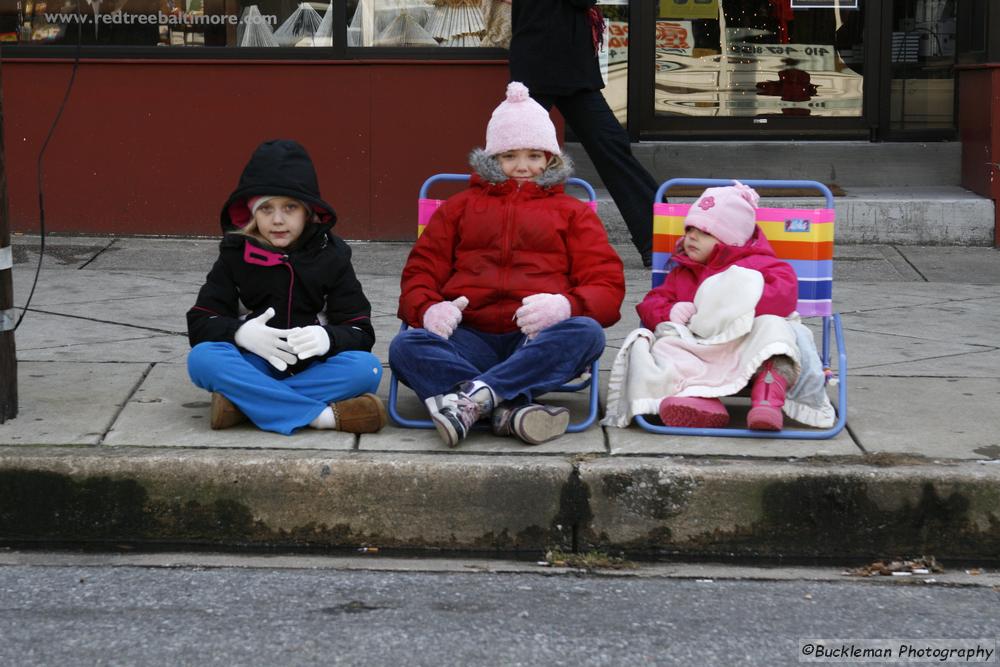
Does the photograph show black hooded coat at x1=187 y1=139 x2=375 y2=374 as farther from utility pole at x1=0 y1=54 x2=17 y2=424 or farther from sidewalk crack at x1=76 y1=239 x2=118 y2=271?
sidewalk crack at x1=76 y1=239 x2=118 y2=271

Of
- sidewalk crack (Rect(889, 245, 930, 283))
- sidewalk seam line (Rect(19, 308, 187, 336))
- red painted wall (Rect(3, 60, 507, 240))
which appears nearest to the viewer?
sidewalk seam line (Rect(19, 308, 187, 336))

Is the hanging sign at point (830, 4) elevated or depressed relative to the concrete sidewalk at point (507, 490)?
elevated

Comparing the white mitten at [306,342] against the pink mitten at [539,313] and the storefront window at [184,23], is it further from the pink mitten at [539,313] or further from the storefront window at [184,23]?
the storefront window at [184,23]

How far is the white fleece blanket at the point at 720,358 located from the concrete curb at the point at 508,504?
16.5 inches

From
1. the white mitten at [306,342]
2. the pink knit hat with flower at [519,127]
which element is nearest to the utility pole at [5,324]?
the white mitten at [306,342]

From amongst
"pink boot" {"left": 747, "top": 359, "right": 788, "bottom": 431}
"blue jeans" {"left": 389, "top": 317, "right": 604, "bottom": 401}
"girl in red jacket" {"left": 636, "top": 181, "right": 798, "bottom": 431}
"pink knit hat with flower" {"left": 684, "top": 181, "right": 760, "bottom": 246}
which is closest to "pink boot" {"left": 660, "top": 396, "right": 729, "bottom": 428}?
"girl in red jacket" {"left": 636, "top": 181, "right": 798, "bottom": 431}

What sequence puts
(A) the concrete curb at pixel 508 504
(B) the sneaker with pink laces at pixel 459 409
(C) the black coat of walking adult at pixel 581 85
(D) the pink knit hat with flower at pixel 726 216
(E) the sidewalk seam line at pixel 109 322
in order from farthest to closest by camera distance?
(C) the black coat of walking adult at pixel 581 85
(E) the sidewalk seam line at pixel 109 322
(D) the pink knit hat with flower at pixel 726 216
(B) the sneaker with pink laces at pixel 459 409
(A) the concrete curb at pixel 508 504

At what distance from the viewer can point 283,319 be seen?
4.74m

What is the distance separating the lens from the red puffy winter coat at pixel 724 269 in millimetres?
4711

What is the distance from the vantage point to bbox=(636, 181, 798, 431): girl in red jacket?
15.2 ft

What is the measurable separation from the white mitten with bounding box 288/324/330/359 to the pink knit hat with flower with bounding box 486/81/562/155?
3.14 feet

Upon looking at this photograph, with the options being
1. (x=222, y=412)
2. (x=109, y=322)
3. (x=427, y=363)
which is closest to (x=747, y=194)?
(x=427, y=363)

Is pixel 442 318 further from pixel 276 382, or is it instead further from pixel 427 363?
pixel 276 382

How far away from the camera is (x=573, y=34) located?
7.59m
